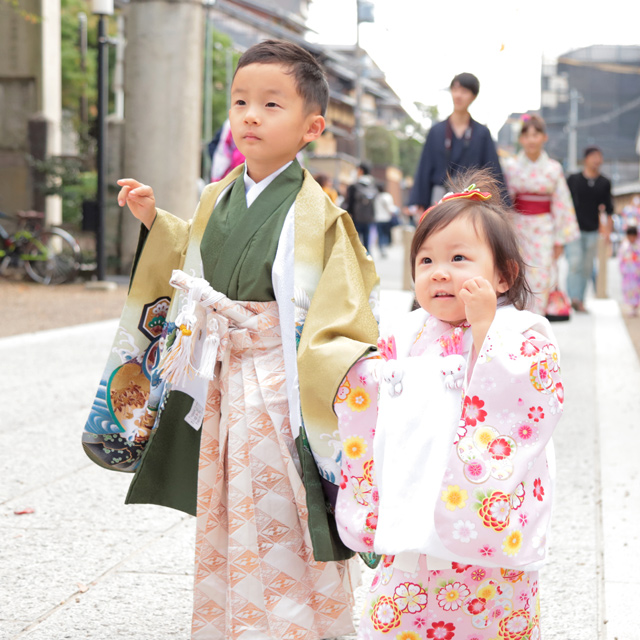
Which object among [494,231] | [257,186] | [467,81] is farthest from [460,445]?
[467,81]

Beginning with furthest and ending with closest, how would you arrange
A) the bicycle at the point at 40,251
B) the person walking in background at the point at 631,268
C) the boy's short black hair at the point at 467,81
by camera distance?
the bicycle at the point at 40,251
the person walking in background at the point at 631,268
the boy's short black hair at the point at 467,81

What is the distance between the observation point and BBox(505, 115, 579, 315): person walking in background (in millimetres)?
7043

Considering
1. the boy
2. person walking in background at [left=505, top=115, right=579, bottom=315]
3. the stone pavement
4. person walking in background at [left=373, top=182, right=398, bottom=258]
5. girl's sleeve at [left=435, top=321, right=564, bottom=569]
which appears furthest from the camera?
person walking in background at [left=373, top=182, right=398, bottom=258]

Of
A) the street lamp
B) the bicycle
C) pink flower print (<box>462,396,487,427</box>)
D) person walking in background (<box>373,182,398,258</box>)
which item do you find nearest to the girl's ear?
pink flower print (<box>462,396,487,427</box>)

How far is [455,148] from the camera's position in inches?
241

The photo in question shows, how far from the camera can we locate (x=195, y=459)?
2.44m

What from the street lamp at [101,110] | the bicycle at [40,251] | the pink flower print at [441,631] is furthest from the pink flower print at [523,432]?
the bicycle at [40,251]

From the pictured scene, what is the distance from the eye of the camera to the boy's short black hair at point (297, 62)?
231cm

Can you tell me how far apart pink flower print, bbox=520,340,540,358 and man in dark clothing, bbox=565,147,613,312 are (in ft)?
30.6

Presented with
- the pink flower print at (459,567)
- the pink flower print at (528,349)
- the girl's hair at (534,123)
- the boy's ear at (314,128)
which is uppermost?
the girl's hair at (534,123)

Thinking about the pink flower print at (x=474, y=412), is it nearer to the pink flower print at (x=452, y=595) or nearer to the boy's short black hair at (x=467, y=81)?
the pink flower print at (x=452, y=595)

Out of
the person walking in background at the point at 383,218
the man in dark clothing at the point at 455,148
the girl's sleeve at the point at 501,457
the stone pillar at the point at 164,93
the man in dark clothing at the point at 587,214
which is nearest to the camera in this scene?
the girl's sleeve at the point at 501,457

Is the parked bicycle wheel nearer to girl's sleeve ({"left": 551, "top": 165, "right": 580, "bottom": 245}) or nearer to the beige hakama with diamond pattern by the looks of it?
girl's sleeve ({"left": 551, "top": 165, "right": 580, "bottom": 245})

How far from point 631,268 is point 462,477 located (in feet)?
33.1
